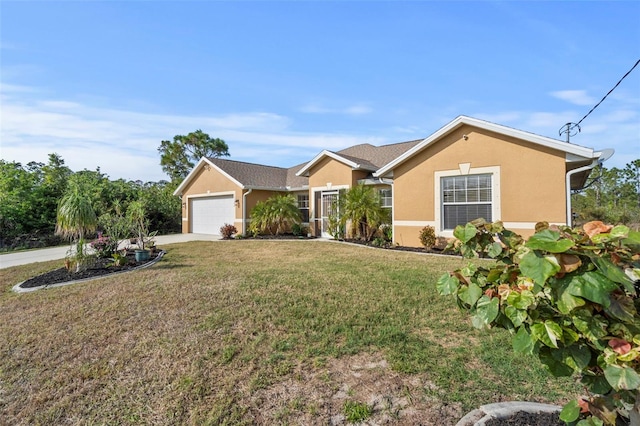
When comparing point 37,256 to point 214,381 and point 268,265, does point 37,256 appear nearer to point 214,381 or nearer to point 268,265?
point 268,265

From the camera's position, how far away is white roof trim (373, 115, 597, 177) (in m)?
9.34

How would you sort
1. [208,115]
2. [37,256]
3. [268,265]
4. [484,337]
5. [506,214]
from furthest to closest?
[208,115]
[37,256]
[506,214]
[268,265]
[484,337]

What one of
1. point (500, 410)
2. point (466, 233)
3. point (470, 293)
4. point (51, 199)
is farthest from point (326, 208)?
point (51, 199)

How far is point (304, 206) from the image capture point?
1877 cm

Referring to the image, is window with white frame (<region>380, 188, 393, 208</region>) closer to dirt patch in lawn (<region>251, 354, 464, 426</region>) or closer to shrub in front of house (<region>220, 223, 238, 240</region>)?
shrub in front of house (<region>220, 223, 238, 240</region>)

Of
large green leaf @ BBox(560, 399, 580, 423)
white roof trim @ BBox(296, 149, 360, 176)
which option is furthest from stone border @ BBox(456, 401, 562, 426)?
white roof trim @ BBox(296, 149, 360, 176)

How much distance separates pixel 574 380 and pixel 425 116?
49.9 ft

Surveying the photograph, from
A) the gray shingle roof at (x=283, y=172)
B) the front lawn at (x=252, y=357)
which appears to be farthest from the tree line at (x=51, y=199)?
the front lawn at (x=252, y=357)

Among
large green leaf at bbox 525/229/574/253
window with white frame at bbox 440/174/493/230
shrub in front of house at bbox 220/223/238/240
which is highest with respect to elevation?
window with white frame at bbox 440/174/493/230

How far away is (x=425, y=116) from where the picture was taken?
16.5 meters

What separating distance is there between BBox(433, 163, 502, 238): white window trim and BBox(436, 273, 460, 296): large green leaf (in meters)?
10.3

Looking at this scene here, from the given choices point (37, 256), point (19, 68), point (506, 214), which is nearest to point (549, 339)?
point (506, 214)

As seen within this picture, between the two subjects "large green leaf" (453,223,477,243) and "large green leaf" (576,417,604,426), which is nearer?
"large green leaf" (576,417,604,426)

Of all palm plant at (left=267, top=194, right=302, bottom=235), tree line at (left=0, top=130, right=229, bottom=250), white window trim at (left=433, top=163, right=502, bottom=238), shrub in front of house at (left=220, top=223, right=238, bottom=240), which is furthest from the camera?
shrub in front of house at (left=220, top=223, right=238, bottom=240)
